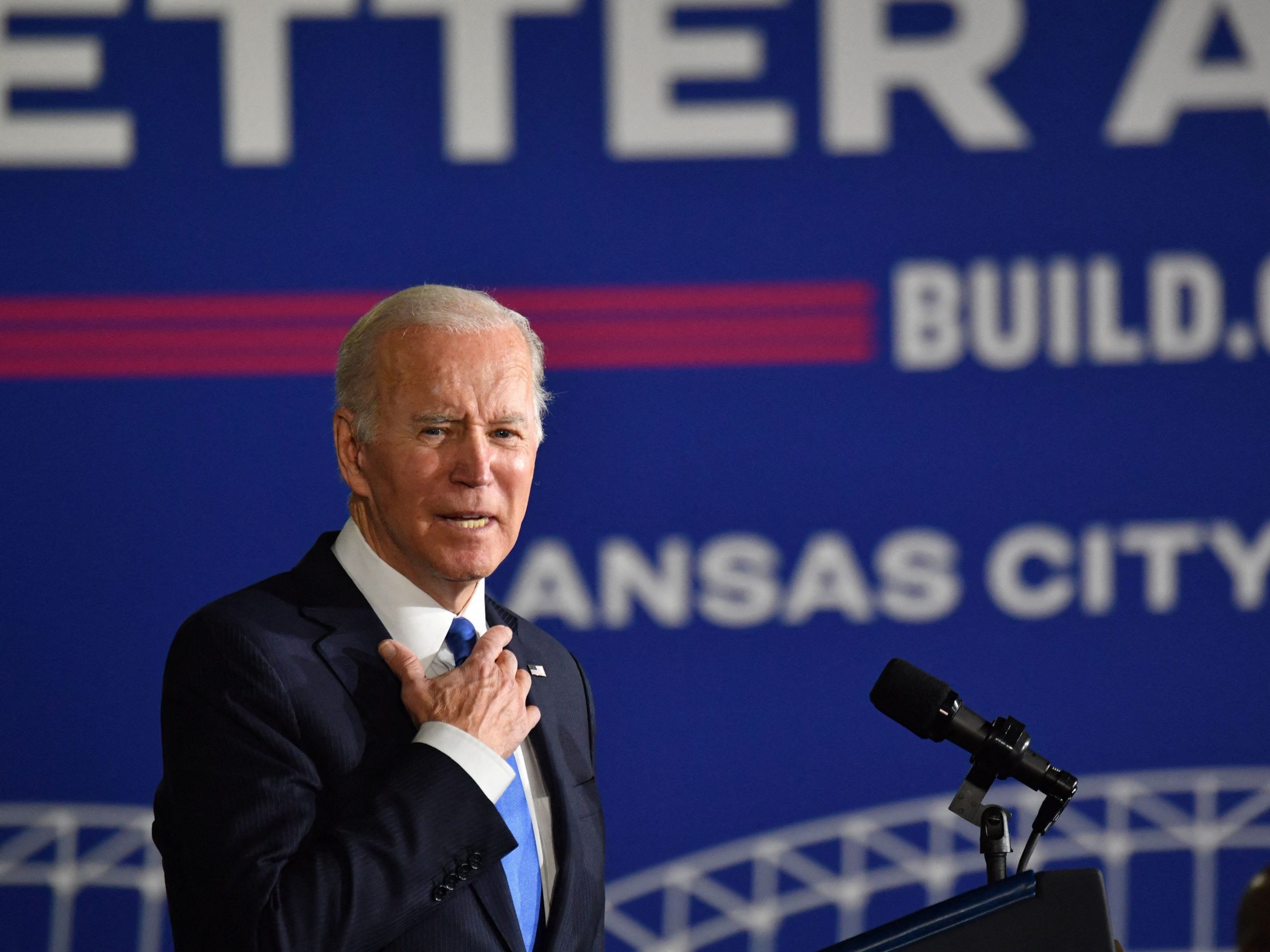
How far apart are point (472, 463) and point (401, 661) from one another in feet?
0.80

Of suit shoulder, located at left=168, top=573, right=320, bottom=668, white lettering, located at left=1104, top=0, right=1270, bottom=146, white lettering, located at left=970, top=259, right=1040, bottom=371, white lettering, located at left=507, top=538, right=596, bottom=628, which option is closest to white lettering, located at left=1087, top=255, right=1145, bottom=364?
white lettering, located at left=970, top=259, right=1040, bottom=371

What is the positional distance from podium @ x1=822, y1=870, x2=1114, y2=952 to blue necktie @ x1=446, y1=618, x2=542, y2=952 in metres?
0.48

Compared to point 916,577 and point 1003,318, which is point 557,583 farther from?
point 1003,318

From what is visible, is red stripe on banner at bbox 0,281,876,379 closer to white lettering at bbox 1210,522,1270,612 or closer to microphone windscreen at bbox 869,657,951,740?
white lettering at bbox 1210,522,1270,612

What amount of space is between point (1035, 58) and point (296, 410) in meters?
1.75

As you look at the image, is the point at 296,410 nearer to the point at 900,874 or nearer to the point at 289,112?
the point at 289,112

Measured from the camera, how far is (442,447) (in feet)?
5.12

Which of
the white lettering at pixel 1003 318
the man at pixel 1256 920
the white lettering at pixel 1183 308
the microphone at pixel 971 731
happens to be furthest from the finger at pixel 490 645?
the white lettering at pixel 1183 308

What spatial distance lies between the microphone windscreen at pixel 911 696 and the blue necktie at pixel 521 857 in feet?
1.40

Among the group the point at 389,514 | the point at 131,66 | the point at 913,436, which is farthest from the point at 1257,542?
the point at 131,66

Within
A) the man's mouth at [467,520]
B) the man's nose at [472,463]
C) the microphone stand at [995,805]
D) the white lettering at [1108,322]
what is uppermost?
the white lettering at [1108,322]

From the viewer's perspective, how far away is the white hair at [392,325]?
5.14 ft

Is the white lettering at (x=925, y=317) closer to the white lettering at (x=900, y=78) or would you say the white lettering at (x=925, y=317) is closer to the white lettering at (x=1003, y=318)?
the white lettering at (x=1003, y=318)

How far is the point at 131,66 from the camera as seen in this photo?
2775 millimetres
